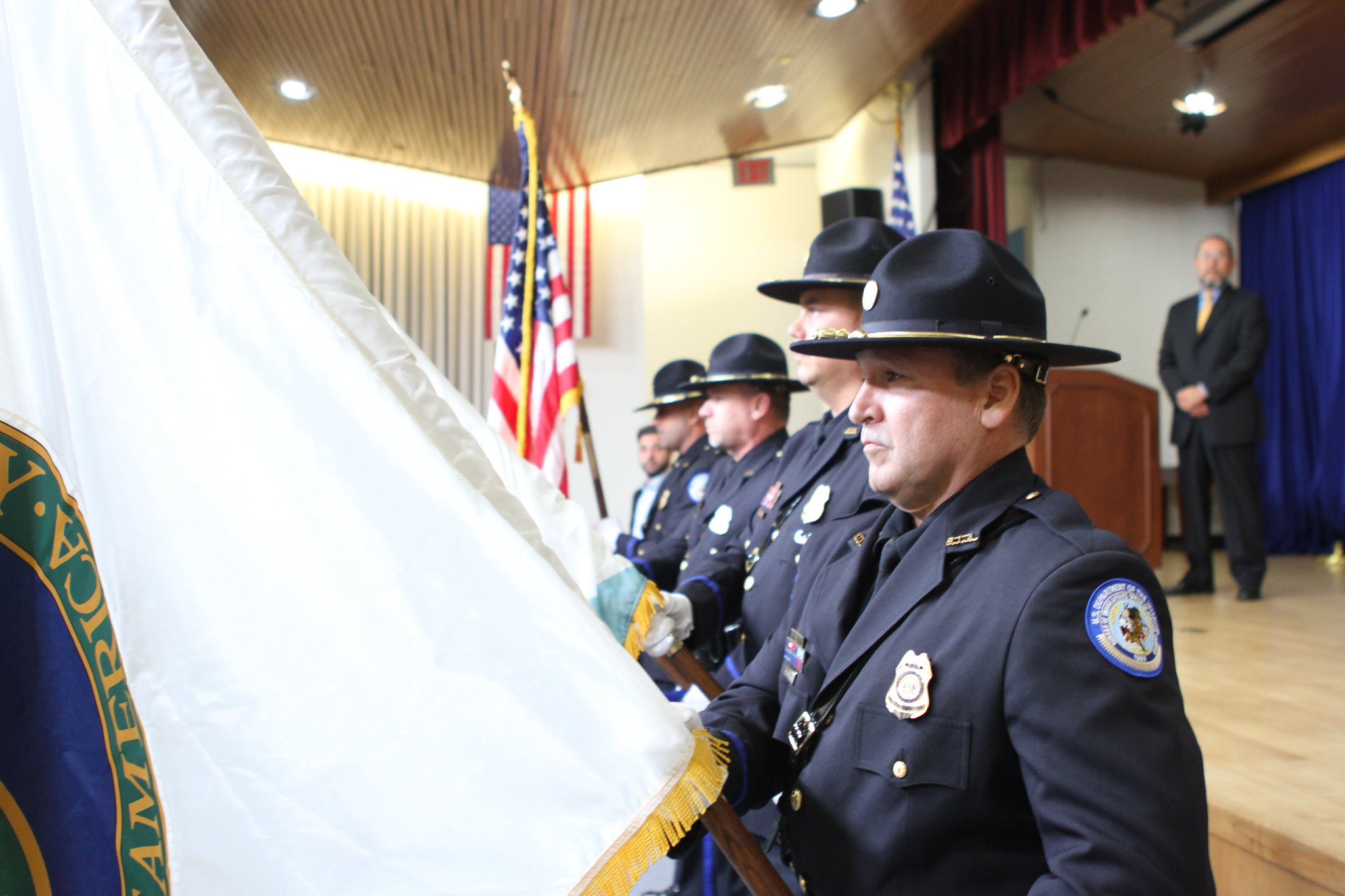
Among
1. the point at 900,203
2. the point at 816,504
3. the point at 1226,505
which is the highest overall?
the point at 900,203

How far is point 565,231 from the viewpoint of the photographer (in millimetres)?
6500

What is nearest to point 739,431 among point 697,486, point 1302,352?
point 697,486

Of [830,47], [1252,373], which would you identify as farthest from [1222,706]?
[830,47]

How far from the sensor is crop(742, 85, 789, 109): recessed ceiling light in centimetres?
484

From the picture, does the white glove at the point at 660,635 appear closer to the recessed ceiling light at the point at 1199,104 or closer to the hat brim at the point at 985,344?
the hat brim at the point at 985,344

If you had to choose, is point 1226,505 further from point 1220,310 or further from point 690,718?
point 690,718

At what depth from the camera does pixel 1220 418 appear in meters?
4.54

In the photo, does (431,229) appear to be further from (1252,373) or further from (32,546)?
(32,546)

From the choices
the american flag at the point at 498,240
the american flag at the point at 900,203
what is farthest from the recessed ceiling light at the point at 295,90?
Result: the american flag at the point at 900,203

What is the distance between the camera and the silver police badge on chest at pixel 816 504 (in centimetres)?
182

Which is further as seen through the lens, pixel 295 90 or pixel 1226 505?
pixel 295 90

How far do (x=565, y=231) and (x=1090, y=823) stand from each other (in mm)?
6069

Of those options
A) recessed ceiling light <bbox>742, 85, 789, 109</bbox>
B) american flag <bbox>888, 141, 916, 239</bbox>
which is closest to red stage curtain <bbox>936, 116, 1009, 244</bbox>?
american flag <bbox>888, 141, 916, 239</bbox>

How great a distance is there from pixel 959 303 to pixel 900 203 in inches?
166
